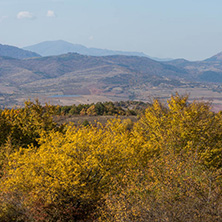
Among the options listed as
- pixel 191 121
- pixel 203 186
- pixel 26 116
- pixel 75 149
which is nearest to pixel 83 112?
pixel 26 116

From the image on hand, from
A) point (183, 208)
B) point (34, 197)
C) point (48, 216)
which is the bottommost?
point (48, 216)

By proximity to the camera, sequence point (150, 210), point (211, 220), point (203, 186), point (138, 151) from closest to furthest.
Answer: point (211, 220), point (150, 210), point (203, 186), point (138, 151)

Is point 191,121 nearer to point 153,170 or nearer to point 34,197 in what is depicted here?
point 153,170

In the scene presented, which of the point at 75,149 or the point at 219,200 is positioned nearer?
the point at 219,200

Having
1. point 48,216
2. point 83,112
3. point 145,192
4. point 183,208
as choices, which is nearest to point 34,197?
point 48,216

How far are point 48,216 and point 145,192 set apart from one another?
6.45 metres

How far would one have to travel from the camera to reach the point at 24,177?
20688 mm

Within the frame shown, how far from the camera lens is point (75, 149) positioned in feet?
70.1

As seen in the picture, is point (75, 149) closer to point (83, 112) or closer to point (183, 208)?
point (183, 208)

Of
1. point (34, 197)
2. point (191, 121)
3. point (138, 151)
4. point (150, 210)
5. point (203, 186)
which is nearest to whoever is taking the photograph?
point (150, 210)

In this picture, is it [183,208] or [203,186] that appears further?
[203,186]

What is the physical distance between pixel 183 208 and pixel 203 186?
115 inches

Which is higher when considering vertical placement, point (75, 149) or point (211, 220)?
point (75, 149)

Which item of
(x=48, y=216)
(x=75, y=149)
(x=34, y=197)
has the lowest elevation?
(x=48, y=216)
